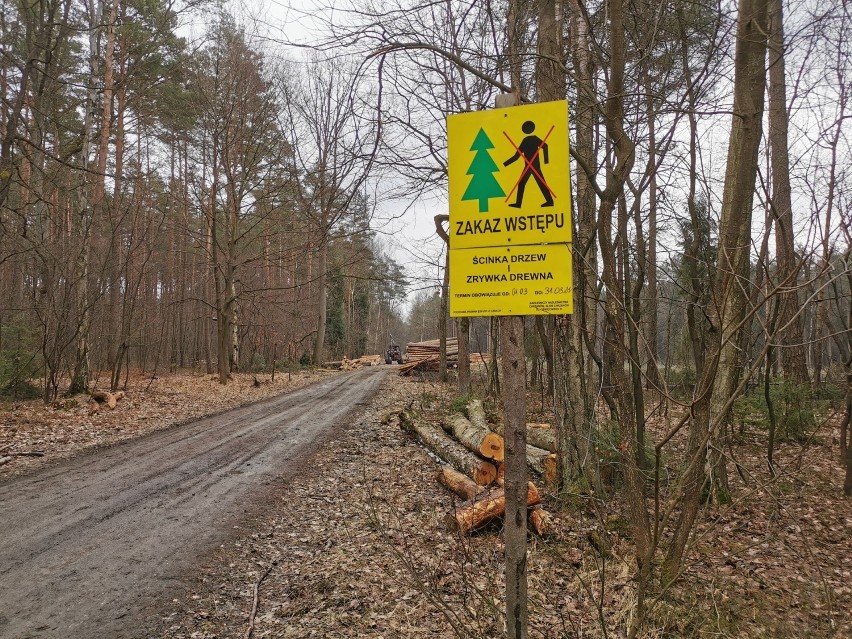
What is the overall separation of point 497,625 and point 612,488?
3.02 meters

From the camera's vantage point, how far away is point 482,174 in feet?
7.34

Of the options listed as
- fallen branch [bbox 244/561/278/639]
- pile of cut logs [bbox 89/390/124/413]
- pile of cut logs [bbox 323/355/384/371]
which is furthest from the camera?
pile of cut logs [bbox 323/355/384/371]

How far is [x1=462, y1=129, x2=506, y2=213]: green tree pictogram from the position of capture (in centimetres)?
222

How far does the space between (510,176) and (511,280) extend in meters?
0.48

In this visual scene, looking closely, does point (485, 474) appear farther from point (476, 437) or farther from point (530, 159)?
point (530, 159)

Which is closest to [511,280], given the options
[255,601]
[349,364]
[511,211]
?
[511,211]

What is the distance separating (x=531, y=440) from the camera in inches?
314

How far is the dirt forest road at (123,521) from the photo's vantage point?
3.40m

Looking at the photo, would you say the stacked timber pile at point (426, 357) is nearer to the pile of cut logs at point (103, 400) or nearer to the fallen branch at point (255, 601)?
the pile of cut logs at point (103, 400)

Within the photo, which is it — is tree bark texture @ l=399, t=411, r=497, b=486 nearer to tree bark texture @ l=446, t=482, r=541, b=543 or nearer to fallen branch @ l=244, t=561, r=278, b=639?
tree bark texture @ l=446, t=482, r=541, b=543

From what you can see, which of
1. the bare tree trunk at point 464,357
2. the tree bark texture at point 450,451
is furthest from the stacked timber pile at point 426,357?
the tree bark texture at point 450,451

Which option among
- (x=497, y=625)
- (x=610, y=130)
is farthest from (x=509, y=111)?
(x=497, y=625)

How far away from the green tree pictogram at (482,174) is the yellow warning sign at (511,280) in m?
0.24

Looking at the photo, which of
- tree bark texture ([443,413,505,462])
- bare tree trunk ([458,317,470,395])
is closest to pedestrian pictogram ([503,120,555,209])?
tree bark texture ([443,413,505,462])
